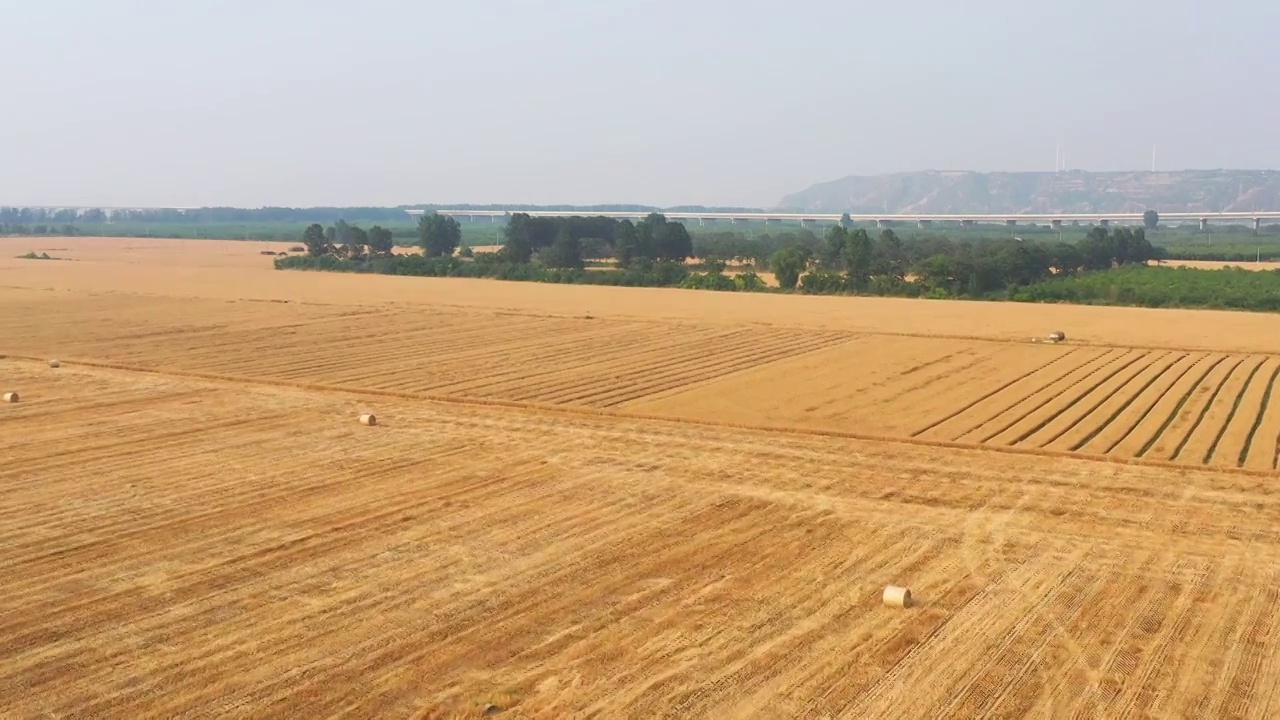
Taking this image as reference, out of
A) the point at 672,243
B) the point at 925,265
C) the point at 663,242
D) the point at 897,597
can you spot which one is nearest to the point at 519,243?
the point at 663,242

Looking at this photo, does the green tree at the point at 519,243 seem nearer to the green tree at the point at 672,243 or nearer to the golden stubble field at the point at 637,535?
the green tree at the point at 672,243

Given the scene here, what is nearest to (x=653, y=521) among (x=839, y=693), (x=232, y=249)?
(x=839, y=693)

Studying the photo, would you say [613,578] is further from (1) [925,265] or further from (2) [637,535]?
(1) [925,265]

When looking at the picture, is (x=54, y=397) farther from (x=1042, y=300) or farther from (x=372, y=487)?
(x=1042, y=300)

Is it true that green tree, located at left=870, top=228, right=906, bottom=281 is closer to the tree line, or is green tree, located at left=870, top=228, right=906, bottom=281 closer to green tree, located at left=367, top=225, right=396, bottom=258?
the tree line

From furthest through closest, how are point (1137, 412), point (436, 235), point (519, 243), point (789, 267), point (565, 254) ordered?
1. point (436, 235)
2. point (519, 243)
3. point (565, 254)
4. point (789, 267)
5. point (1137, 412)

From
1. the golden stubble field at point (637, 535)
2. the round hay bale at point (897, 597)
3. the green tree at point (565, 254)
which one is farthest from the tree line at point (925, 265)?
the round hay bale at point (897, 597)
